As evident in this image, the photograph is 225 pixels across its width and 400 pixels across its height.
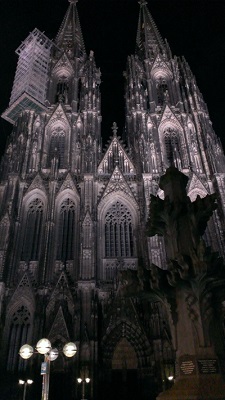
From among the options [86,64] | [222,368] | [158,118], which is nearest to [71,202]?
[158,118]

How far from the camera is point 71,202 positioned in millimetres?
26281

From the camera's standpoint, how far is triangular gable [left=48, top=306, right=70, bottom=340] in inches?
784

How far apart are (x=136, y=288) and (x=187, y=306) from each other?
1.42 meters

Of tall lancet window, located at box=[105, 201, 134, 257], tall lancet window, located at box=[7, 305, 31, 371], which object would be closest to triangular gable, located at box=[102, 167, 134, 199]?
tall lancet window, located at box=[105, 201, 134, 257]

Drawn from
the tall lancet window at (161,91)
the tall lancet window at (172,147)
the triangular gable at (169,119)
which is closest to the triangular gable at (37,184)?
the tall lancet window at (172,147)

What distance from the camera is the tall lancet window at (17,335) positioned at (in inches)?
793

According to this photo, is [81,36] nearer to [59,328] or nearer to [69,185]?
[69,185]

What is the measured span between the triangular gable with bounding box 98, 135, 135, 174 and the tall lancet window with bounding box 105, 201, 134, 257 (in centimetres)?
337

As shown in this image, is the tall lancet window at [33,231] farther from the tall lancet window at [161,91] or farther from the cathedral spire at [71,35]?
the cathedral spire at [71,35]

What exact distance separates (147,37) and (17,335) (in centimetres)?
3579

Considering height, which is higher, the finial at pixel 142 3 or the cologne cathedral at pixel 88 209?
the finial at pixel 142 3

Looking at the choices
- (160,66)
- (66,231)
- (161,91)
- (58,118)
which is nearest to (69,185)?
(66,231)

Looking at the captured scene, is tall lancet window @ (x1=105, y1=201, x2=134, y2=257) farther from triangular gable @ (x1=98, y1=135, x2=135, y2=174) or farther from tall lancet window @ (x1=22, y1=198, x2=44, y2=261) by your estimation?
tall lancet window @ (x1=22, y1=198, x2=44, y2=261)

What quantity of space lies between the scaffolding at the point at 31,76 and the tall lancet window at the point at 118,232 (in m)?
12.2
